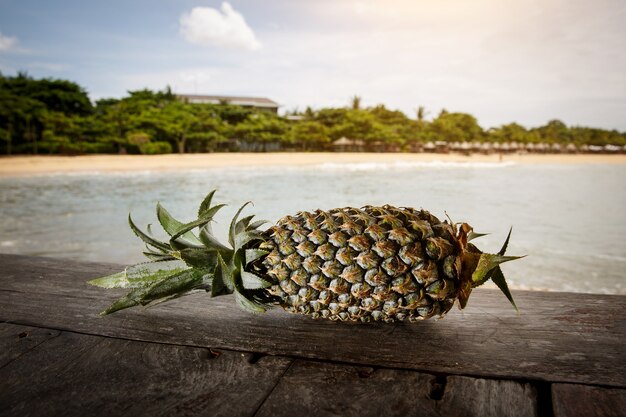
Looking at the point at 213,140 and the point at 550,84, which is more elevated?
the point at 550,84

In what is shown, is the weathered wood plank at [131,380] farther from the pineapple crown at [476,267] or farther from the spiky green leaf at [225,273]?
the pineapple crown at [476,267]

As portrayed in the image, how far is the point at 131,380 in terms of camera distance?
0.87 m

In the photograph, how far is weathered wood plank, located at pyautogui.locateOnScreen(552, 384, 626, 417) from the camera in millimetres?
743

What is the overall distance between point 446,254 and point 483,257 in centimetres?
8

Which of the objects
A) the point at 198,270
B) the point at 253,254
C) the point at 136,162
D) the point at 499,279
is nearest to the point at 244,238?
the point at 253,254

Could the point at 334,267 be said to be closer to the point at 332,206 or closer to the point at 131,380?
the point at 131,380

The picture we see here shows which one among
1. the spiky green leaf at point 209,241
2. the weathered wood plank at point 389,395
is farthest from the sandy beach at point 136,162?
the weathered wood plank at point 389,395

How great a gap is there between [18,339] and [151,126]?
41129 millimetres

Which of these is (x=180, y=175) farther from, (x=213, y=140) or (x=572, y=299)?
(x=572, y=299)

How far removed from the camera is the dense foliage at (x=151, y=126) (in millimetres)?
34281

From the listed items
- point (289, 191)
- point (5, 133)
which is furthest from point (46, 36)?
point (289, 191)

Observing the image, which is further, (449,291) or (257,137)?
(257,137)

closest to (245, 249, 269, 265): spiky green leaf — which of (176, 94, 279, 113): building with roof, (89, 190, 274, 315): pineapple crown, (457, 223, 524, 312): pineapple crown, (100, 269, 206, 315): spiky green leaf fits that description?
(89, 190, 274, 315): pineapple crown

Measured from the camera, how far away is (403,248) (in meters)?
0.98
